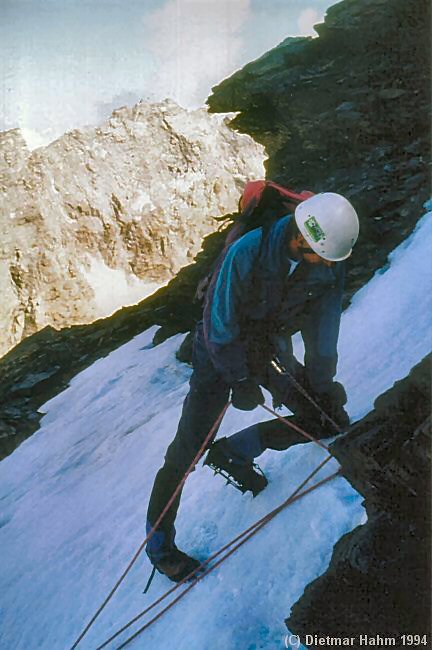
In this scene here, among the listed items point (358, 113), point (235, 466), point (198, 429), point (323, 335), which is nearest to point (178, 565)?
point (235, 466)

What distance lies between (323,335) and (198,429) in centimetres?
66

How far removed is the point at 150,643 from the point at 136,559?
1.50 ft

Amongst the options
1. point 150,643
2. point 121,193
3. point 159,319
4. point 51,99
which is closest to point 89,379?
point 159,319

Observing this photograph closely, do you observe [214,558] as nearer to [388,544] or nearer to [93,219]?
[388,544]

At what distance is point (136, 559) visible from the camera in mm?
2857

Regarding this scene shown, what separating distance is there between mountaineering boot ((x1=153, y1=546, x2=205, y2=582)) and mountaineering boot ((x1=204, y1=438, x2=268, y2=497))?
40cm

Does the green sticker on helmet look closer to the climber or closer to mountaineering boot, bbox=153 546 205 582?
the climber

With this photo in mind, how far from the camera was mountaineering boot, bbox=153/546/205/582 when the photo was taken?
8.32ft

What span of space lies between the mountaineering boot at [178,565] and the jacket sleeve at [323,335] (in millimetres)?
985

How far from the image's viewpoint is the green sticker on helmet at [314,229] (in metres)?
1.98

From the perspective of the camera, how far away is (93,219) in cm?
3131

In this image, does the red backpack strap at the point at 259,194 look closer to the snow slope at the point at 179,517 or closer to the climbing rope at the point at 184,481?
the climbing rope at the point at 184,481

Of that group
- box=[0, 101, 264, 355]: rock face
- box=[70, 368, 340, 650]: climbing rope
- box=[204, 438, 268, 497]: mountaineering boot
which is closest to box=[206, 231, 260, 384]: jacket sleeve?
box=[70, 368, 340, 650]: climbing rope

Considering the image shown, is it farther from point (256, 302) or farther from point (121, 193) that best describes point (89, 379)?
point (121, 193)
